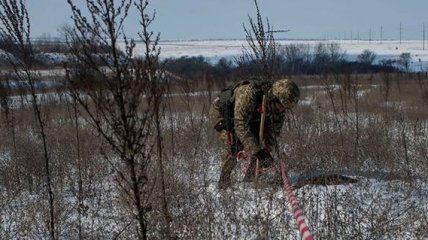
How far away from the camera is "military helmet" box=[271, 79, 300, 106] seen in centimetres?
496

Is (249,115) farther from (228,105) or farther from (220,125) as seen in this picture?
(220,125)

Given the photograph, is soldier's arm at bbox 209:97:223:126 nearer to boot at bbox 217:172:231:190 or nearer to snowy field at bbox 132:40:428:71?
boot at bbox 217:172:231:190

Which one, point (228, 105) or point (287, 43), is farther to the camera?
point (287, 43)

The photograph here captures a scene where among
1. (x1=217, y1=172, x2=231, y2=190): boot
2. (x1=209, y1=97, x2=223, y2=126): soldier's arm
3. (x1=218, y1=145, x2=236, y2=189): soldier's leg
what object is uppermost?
(x1=209, y1=97, x2=223, y2=126): soldier's arm

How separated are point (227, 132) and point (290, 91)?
105cm

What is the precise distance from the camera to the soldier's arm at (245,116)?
5219 millimetres

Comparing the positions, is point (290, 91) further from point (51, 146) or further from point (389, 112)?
point (389, 112)

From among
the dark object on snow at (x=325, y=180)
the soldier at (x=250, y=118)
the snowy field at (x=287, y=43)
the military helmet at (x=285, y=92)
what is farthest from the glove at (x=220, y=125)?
the snowy field at (x=287, y=43)

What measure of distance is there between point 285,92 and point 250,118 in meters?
0.57

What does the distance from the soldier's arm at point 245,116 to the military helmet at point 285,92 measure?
0.31 meters

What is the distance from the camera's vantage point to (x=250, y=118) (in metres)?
5.37

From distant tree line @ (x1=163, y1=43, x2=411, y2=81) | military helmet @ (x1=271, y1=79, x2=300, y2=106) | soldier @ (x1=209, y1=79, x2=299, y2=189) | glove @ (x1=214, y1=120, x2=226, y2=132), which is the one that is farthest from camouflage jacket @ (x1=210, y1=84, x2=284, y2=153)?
glove @ (x1=214, y1=120, x2=226, y2=132)

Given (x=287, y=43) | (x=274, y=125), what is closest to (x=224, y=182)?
(x=274, y=125)

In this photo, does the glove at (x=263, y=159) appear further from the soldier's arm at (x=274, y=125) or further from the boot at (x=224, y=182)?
the boot at (x=224, y=182)
